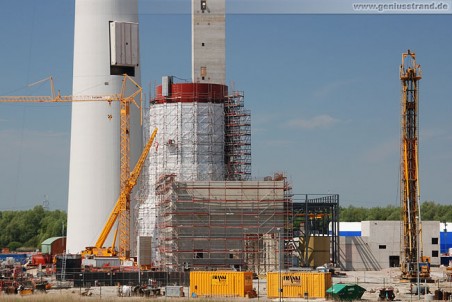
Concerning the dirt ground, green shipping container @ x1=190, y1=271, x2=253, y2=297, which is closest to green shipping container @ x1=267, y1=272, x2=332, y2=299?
the dirt ground

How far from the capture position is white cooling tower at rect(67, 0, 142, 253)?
113125 millimetres

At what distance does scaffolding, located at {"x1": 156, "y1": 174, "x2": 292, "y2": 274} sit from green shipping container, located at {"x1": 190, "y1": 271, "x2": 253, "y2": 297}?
26.4 m

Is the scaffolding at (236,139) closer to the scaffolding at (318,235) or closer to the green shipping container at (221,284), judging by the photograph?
the scaffolding at (318,235)

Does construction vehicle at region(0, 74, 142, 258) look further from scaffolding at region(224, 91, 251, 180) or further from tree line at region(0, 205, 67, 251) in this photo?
tree line at region(0, 205, 67, 251)

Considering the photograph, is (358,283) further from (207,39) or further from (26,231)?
(26,231)

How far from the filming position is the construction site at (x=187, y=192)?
349ft

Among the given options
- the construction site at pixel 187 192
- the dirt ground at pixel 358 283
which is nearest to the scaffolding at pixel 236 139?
the construction site at pixel 187 192

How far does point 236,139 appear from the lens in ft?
414

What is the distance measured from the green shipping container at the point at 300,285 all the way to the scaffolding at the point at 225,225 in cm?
2849

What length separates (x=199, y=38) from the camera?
127 meters

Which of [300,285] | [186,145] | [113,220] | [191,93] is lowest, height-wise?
[300,285]

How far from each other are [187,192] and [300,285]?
3331cm

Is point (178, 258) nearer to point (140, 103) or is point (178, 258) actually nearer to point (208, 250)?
point (208, 250)

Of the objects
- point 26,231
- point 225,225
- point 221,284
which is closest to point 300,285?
point 221,284
